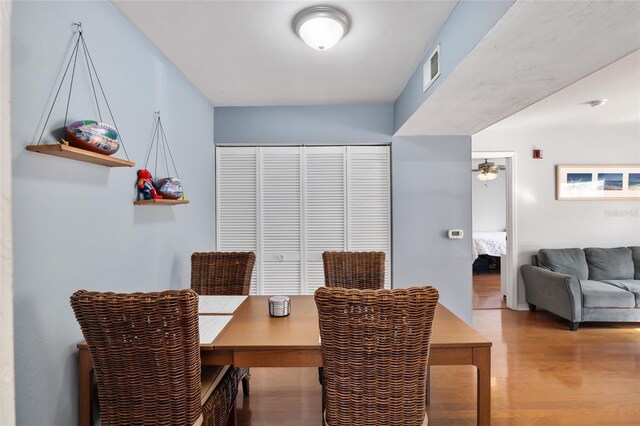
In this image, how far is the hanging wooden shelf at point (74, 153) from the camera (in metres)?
1.24

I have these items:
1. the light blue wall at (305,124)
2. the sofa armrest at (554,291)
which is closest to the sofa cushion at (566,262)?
the sofa armrest at (554,291)

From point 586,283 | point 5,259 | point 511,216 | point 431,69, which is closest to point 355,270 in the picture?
point 431,69

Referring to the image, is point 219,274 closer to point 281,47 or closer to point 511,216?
point 281,47

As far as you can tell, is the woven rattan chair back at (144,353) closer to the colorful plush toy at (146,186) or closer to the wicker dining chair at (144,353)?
the wicker dining chair at (144,353)

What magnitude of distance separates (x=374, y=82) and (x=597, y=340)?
3622 mm

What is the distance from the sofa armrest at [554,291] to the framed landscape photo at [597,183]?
114 cm

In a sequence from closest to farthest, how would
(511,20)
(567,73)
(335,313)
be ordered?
(335,313), (511,20), (567,73)

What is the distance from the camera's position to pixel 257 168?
3447 millimetres

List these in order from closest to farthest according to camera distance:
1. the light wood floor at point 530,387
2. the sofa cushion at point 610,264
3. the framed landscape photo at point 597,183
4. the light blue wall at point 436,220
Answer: the light wood floor at point 530,387 < the light blue wall at point 436,220 < the sofa cushion at point 610,264 < the framed landscape photo at point 597,183

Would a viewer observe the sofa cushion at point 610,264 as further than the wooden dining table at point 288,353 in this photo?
Yes

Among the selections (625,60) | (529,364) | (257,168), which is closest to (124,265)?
(257,168)

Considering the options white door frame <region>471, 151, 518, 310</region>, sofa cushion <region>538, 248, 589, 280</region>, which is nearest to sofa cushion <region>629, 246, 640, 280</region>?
sofa cushion <region>538, 248, 589, 280</region>

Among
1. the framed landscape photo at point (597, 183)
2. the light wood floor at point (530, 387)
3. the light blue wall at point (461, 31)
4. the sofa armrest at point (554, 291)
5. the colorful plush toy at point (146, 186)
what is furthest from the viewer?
the framed landscape photo at point (597, 183)

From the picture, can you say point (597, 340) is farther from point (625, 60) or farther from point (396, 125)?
point (396, 125)
